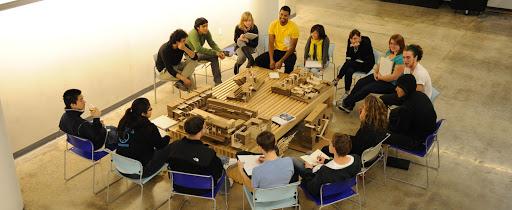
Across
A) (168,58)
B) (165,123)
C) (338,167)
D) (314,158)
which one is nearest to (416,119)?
(314,158)

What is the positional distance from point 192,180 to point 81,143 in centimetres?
150

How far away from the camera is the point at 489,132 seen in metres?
7.39

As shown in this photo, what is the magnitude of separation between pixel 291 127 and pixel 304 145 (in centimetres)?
44

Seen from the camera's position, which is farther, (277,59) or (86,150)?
(277,59)

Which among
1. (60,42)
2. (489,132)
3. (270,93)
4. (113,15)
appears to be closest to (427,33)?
(489,132)

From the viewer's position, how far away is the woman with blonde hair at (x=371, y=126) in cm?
551

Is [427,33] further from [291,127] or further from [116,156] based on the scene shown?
[116,156]

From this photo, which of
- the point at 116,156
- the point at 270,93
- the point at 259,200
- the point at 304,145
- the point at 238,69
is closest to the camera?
the point at 259,200

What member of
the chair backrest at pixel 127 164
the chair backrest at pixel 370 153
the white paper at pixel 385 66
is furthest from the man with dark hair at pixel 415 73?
the chair backrest at pixel 127 164

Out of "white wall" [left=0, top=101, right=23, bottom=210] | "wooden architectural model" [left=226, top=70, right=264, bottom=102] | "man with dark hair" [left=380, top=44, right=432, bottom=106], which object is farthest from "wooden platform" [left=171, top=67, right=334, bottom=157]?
"white wall" [left=0, top=101, right=23, bottom=210]

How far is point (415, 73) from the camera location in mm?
6812

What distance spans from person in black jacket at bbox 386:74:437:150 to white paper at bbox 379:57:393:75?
1.38 meters

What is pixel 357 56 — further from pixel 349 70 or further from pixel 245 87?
pixel 245 87

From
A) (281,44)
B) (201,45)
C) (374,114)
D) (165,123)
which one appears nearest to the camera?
(374,114)
